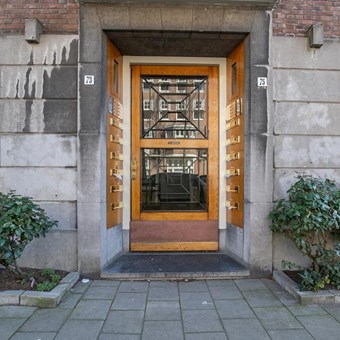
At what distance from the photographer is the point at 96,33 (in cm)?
414

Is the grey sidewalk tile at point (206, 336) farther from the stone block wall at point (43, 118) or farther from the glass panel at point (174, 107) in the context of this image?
the glass panel at point (174, 107)

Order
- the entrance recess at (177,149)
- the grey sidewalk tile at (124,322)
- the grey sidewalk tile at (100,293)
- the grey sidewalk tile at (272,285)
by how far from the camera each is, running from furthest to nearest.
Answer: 1. the entrance recess at (177,149)
2. the grey sidewalk tile at (272,285)
3. the grey sidewalk tile at (100,293)
4. the grey sidewalk tile at (124,322)

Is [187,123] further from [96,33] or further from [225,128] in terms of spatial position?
[96,33]

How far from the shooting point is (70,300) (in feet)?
11.4

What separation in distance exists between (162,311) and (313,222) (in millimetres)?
1935

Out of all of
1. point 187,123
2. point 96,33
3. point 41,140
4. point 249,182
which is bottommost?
point 249,182

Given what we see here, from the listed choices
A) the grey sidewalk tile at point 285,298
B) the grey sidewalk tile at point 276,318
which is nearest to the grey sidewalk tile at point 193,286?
the grey sidewalk tile at point 276,318

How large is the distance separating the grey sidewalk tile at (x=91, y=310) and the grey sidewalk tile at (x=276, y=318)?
1585 mm

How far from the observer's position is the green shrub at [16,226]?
3.36 metres

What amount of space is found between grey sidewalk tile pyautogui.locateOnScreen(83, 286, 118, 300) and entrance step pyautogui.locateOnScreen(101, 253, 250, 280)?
0.94ft

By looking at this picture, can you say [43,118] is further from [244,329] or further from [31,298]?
[244,329]

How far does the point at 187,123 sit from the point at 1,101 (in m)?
2.73

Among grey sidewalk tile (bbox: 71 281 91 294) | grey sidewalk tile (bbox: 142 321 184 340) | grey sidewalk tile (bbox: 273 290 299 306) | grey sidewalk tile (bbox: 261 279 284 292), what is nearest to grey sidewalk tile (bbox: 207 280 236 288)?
grey sidewalk tile (bbox: 261 279 284 292)

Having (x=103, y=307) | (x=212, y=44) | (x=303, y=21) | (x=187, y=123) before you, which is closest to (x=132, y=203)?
(x=187, y=123)
